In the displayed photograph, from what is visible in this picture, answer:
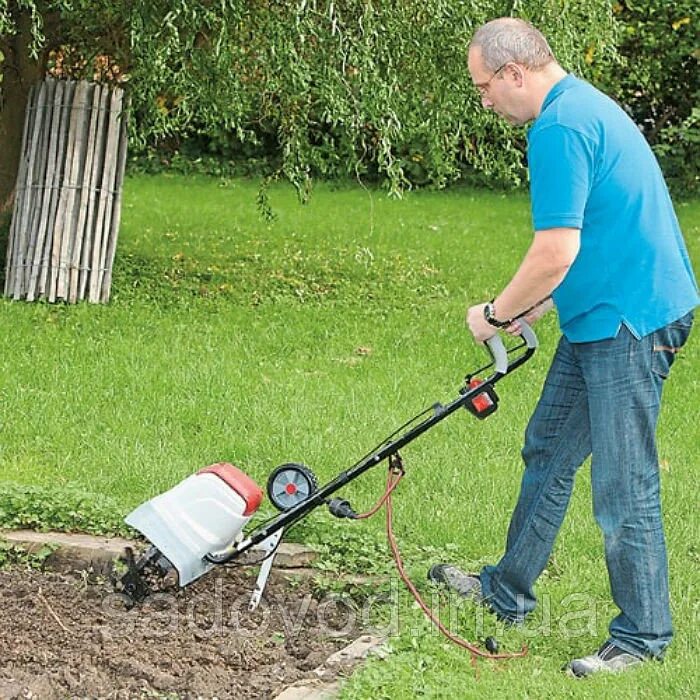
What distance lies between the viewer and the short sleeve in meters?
4.07

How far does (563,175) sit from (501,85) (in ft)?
1.21

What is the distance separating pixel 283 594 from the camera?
5.04 meters

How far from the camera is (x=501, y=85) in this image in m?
4.24

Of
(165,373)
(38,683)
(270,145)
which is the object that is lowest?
(38,683)

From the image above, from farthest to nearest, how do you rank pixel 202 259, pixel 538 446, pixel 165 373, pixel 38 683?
pixel 202 259
pixel 165 373
pixel 538 446
pixel 38 683

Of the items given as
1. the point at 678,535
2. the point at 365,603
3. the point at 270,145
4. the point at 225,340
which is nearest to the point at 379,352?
the point at 225,340

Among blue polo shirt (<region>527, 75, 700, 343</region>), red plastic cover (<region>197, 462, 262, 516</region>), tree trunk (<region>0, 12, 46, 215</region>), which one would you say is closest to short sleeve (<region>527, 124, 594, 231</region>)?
blue polo shirt (<region>527, 75, 700, 343</region>)

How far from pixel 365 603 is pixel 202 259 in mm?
7718

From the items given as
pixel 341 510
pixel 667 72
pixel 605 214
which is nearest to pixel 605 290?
pixel 605 214

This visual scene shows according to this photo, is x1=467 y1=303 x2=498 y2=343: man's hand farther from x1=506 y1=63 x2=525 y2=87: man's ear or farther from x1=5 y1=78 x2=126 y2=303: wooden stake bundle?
x1=5 y1=78 x2=126 y2=303: wooden stake bundle

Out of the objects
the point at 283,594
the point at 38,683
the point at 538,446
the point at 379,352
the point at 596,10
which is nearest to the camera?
the point at 38,683

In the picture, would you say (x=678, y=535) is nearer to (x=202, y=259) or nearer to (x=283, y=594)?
(x=283, y=594)

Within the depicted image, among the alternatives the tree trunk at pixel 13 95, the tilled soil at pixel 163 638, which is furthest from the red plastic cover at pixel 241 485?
the tree trunk at pixel 13 95

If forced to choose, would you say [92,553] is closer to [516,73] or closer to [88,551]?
[88,551]
